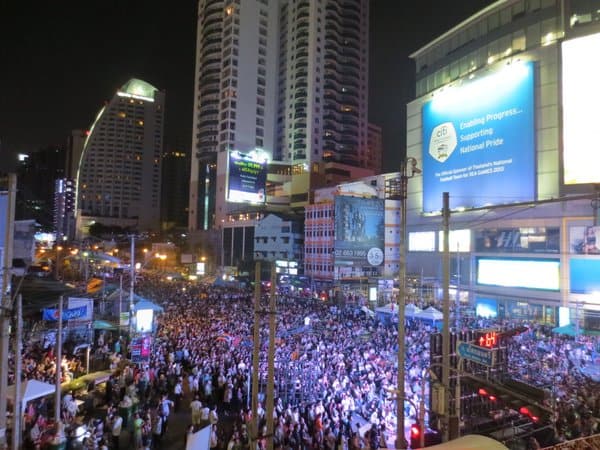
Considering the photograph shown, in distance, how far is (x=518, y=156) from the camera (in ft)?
94.1

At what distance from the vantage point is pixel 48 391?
1048cm

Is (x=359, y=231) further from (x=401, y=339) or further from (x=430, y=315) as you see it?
(x=401, y=339)

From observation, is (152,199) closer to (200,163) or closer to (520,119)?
(200,163)

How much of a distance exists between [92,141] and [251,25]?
64555 mm

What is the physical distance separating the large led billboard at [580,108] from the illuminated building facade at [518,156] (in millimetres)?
57

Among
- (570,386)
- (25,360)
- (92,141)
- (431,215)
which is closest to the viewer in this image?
(570,386)

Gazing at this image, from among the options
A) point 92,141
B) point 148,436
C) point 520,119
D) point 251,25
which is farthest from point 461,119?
point 92,141

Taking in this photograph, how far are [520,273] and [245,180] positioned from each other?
138ft

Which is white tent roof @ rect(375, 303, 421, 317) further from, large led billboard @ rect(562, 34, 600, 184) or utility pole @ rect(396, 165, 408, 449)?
utility pole @ rect(396, 165, 408, 449)

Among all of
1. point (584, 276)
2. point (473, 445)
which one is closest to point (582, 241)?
point (584, 276)

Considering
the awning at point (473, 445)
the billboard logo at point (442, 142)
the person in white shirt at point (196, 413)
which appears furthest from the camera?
the billboard logo at point (442, 142)

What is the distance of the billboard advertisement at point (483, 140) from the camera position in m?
28.5

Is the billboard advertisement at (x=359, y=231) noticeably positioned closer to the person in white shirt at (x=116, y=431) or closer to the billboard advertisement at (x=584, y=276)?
the billboard advertisement at (x=584, y=276)

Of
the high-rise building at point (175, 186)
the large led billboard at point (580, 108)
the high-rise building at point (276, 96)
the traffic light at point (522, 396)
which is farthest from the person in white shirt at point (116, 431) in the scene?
the high-rise building at point (175, 186)
